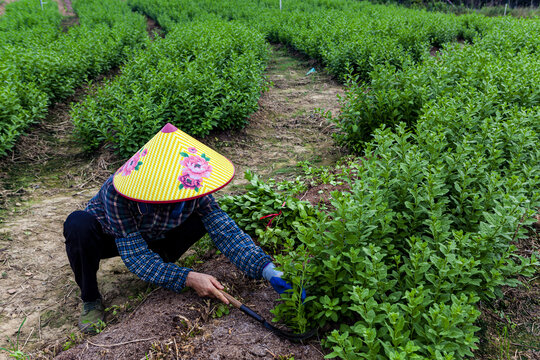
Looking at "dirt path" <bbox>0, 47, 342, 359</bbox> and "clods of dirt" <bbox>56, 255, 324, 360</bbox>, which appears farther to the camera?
"dirt path" <bbox>0, 47, 342, 359</bbox>

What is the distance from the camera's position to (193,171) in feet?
7.82

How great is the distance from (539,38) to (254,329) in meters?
8.04

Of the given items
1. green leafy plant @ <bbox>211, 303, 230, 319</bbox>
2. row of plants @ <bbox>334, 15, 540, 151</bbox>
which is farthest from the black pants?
row of plants @ <bbox>334, 15, 540, 151</bbox>

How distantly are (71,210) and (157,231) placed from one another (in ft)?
7.37

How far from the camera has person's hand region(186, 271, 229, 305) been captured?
257 centimetres

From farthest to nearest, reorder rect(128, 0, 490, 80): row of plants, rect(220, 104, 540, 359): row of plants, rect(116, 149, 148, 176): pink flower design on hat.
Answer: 1. rect(128, 0, 490, 80): row of plants
2. rect(116, 149, 148, 176): pink flower design on hat
3. rect(220, 104, 540, 359): row of plants

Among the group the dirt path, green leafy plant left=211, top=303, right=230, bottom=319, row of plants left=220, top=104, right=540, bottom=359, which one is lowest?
the dirt path

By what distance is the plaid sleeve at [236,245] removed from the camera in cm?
272

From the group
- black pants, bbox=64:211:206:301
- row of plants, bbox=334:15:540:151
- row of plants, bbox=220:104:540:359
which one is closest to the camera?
row of plants, bbox=220:104:540:359

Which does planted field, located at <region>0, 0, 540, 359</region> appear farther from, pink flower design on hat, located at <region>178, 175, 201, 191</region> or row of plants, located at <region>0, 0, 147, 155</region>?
pink flower design on hat, located at <region>178, 175, 201, 191</region>

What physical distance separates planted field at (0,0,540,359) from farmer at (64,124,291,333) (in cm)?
23

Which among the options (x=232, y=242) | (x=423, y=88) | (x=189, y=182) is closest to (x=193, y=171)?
(x=189, y=182)

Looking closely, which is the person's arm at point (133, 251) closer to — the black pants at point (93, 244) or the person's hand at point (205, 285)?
the person's hand at point (205, 285)

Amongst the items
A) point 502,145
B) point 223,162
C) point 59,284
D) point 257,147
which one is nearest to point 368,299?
point 223,162
